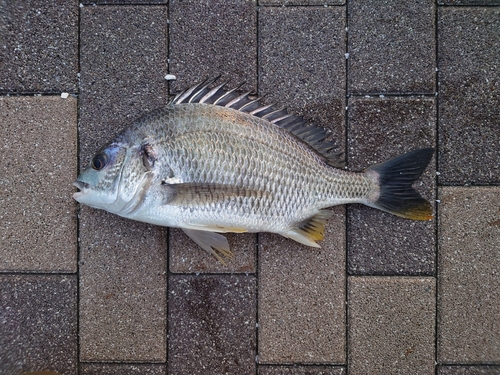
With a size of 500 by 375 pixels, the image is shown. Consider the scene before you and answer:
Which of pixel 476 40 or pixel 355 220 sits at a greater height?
pixel 476 40

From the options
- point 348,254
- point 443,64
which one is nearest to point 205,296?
point 348,254

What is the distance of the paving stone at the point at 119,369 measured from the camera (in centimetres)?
248

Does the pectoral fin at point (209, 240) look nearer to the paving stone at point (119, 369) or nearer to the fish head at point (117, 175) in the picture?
the fish head at point (117, 175)

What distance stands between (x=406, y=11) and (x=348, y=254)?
1631mm

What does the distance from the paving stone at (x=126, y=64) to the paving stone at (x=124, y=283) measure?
0.57 meters

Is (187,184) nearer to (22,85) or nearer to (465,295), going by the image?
(22,85)

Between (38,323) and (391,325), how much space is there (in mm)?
2316

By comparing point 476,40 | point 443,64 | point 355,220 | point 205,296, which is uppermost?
point 476,40

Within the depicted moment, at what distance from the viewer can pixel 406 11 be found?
97.2 inches

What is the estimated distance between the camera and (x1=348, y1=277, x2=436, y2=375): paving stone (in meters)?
2.47

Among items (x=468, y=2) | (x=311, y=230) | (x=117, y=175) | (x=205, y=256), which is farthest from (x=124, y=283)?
(x=468, y=2)

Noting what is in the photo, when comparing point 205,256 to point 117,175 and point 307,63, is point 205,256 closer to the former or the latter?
point 117,175

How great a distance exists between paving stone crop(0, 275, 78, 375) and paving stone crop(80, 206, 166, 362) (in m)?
0.12

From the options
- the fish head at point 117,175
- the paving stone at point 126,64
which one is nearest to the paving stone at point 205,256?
the fish head at point 117,175
